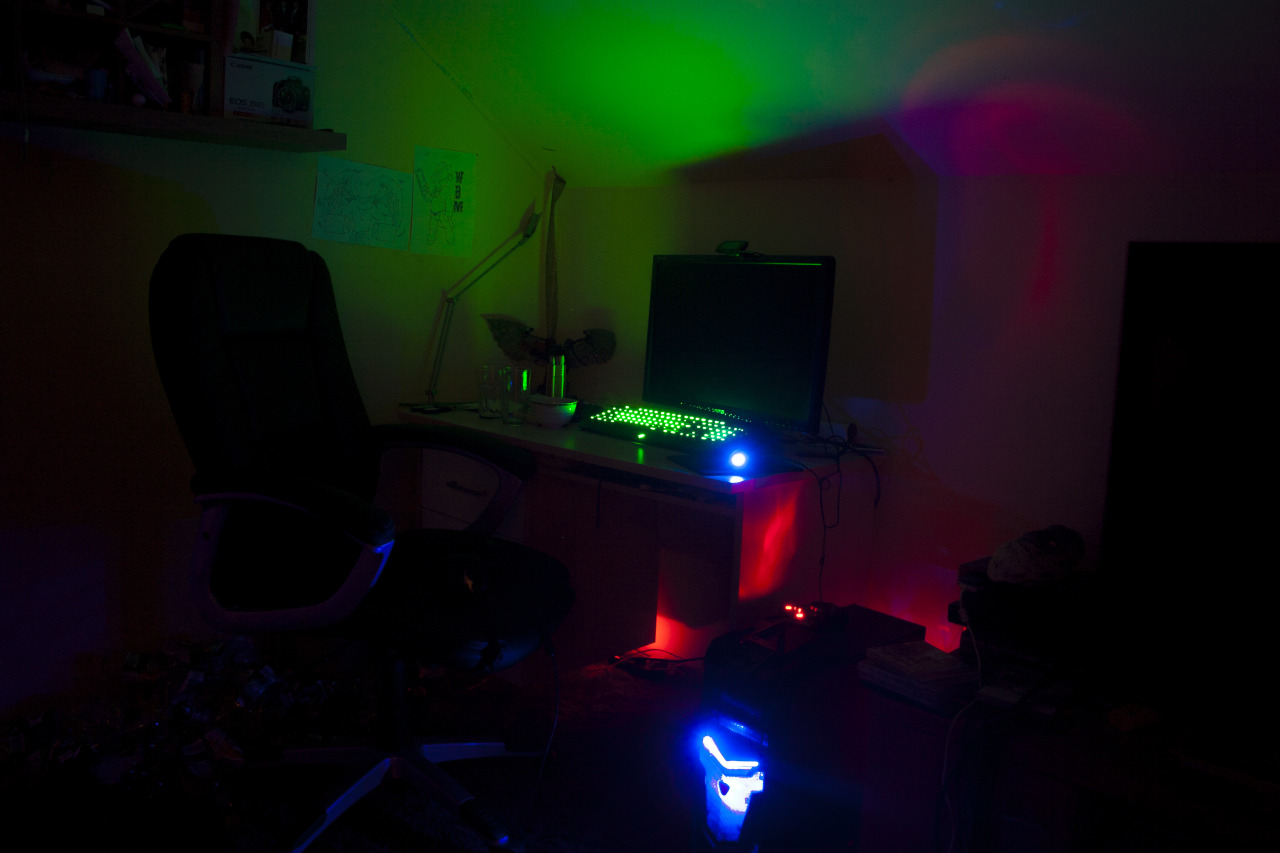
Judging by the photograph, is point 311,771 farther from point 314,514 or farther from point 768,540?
point 768,540

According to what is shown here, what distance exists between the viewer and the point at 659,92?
2236 millimetres

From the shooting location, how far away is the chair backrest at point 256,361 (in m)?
1.50

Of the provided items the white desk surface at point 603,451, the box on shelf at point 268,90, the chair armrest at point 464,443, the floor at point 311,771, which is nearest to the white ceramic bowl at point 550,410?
→ the white desk surface at point 603,451

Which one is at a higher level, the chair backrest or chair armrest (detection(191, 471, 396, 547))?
the chair backrest

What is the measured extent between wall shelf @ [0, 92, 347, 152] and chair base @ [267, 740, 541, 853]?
143cm

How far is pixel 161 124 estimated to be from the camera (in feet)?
6.31

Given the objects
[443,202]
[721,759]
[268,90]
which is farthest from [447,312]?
[721,759]

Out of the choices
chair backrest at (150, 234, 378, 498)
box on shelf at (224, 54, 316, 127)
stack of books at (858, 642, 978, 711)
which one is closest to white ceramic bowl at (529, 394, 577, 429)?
chair backrest at (150, 234, 378, 498)

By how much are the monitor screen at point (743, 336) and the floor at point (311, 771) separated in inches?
31.8

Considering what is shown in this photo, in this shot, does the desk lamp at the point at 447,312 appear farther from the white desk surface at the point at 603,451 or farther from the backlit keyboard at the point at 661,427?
the backlit keyboard at the point at 661,427

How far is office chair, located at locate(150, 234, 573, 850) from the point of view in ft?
4.66

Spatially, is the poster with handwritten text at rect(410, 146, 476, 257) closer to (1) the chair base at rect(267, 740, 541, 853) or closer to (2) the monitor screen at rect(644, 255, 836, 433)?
(2) the monitor screen at rect(644, 255, 836, 433)

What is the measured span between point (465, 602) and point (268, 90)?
56.9 inches

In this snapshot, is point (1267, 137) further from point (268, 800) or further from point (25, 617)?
point (25, 617)
